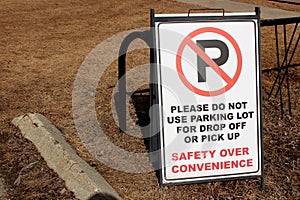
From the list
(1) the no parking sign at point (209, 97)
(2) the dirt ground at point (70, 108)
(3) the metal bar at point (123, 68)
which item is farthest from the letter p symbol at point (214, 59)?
(2) the dirt ground at point (70, 108)

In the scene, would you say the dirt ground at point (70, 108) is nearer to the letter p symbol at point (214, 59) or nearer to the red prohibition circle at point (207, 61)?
the red prohibition circle at point (207, 61)

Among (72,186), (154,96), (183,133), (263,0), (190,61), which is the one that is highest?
(263,0)

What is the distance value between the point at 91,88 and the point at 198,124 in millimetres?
2763

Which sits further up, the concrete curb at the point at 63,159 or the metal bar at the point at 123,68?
the metal bar at the point at 123,68

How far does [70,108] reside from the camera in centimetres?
521

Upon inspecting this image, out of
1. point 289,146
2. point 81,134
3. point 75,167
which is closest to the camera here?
point 75,167

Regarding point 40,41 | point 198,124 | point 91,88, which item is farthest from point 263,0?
point 198,124

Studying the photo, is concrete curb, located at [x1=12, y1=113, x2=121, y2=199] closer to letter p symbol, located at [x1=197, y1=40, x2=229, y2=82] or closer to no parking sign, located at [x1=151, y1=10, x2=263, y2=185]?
no parking sign, located at [x1=151, y1=10, x2=263, y2=185]

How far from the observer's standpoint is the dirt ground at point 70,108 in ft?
11.6

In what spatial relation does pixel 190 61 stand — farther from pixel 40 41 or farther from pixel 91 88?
pixel 40 41

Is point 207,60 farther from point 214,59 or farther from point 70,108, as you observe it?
point 70,108

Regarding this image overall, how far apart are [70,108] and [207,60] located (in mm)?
2279

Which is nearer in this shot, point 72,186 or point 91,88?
point 72,186

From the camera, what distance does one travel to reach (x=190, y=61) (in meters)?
3.36
